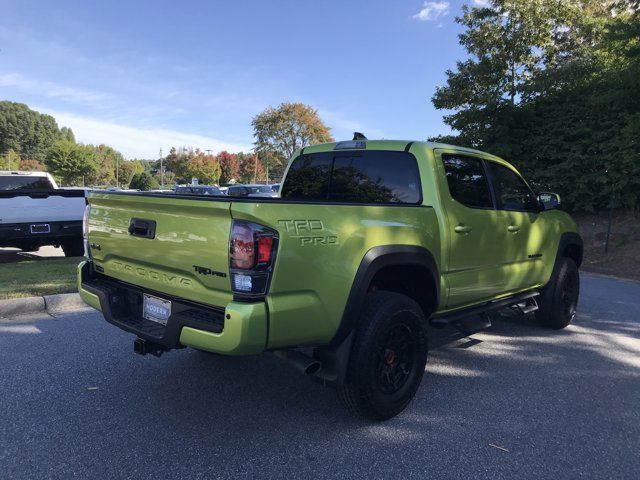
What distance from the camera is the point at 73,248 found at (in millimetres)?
9492

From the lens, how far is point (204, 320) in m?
2.64

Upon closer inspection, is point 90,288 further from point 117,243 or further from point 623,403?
point 623,403

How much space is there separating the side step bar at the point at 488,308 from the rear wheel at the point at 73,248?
26.3 feet

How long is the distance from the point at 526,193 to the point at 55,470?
15.4 feet

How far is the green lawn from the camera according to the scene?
5.93 metres

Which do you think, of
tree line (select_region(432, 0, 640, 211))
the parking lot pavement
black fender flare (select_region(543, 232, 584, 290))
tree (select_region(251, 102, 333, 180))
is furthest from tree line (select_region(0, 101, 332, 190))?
black fender flare (select_region(543, 232, 584, 290))

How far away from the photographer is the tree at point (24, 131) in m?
109

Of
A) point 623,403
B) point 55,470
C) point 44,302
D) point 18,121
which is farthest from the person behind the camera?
point 18,121

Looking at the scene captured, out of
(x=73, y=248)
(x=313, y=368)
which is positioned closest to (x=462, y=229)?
(x=313, y=368)

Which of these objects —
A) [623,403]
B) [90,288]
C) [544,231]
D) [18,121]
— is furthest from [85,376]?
Result: [18,121]

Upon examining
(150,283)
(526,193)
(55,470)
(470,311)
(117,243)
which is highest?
(526,193)

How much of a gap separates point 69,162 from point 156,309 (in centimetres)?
6648

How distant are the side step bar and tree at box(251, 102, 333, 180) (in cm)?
5032

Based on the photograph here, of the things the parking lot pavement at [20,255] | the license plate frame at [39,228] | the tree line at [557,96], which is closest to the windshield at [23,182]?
the license plate frame at [39,228]
